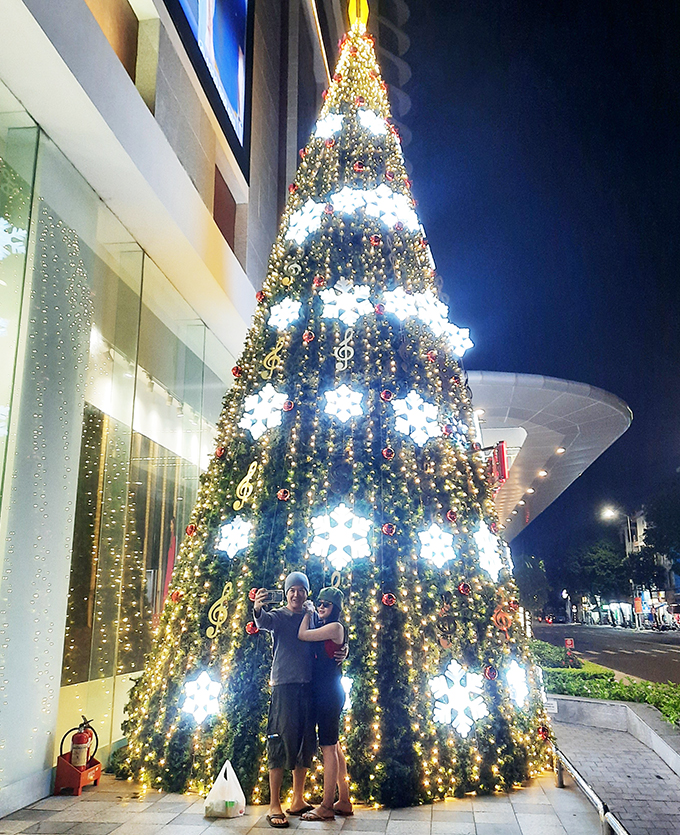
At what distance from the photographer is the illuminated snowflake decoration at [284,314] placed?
641cm

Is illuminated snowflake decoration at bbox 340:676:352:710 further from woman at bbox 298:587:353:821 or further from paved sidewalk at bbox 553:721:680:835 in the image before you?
paved sidewalk at bbox 553:721:680:835

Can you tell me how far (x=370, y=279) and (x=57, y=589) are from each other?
384 cm

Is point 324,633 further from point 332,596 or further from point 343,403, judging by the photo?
point 343,403

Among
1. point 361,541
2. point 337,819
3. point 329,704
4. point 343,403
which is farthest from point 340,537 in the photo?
point 337,819

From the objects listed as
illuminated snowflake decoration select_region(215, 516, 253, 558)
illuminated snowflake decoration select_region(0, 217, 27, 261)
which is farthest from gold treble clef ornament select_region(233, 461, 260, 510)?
illuminated snowflake decoration select_region(0, 217, 27, 261)

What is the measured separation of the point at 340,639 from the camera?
4566 millimetres

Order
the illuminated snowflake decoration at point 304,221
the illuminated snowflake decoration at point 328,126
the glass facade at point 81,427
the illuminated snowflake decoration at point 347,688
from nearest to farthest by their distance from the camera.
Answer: the illuminated snowflake decoration at point 347,688, the glass facade at point 81,427, the illuminated snowflake decoration at point 304,221, the illuminated snowflake decoration at point 328,126

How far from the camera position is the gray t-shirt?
4543mm

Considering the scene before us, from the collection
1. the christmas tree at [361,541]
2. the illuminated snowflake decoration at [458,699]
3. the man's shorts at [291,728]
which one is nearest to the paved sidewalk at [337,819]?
→ the christmas tree at [361,541]

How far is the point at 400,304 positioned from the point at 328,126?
2.41 meters

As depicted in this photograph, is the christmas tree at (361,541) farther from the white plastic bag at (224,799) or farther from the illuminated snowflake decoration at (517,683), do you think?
the white plastic bag at (224,799)

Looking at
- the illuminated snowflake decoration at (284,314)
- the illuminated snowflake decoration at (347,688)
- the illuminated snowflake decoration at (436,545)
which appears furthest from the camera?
the illuminated snowflake decoration at (284,314)

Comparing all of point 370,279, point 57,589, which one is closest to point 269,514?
point 57,589

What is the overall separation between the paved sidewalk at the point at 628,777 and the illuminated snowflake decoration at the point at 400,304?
181 inches
